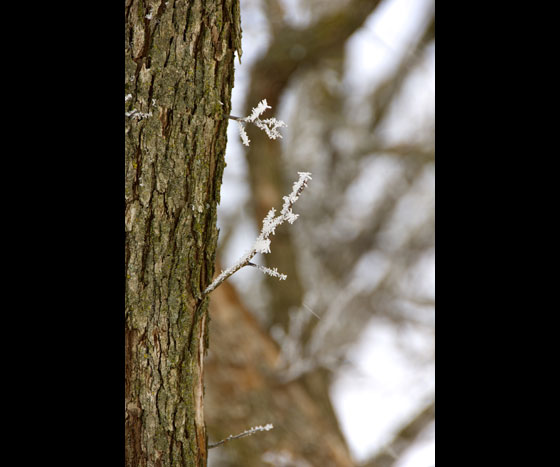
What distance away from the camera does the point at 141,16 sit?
41.4 inches

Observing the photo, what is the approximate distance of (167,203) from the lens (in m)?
1.07

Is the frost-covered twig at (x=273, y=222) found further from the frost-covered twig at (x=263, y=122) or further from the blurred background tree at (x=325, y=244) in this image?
the blurred background tree at (x=325, y=244)

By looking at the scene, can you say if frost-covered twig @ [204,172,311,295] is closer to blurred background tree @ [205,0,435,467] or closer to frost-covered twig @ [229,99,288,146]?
frost-covered twig @ [229,99,288,146]

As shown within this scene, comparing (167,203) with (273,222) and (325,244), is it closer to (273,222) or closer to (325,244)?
(273,222)

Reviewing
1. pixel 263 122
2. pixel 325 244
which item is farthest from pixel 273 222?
pixel 325 244

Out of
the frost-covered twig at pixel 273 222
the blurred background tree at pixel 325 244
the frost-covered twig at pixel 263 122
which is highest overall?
the blurred background tree at pixel 325 244

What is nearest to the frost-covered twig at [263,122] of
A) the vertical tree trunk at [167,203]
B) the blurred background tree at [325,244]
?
the vertical tree trunk at [167,203]

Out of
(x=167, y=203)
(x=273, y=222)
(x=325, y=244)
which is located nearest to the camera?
(x=273, y=222)

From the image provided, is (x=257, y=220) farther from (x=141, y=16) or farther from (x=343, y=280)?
(x=141, y=16)

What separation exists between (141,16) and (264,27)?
95.4 inches

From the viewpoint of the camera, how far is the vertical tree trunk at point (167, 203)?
1052 mm

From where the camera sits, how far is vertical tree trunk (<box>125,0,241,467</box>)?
105 cm
